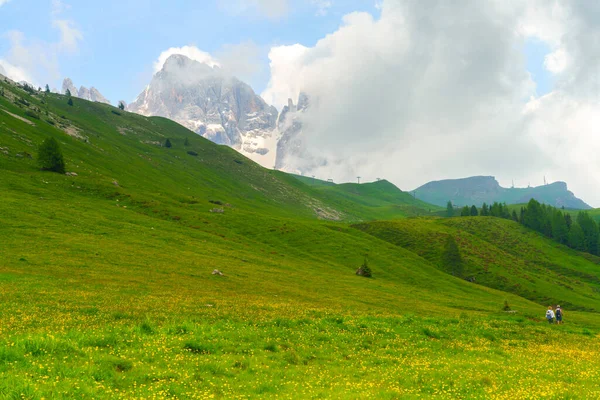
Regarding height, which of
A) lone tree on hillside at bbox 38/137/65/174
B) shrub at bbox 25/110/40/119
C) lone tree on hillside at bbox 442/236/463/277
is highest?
shrub at bbox 25/110/40/119

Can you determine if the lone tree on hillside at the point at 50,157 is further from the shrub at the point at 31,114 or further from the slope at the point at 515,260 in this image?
the slope at the point at 515,260

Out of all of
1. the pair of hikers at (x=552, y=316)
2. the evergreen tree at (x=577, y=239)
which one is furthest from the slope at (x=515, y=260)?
the pair of hikers at (x=552, y=316)

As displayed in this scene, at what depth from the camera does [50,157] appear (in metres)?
97.6

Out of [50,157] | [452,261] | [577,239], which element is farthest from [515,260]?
[50,157]

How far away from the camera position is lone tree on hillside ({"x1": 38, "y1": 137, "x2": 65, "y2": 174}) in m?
96.9

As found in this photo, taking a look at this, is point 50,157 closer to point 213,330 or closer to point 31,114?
point 31,114

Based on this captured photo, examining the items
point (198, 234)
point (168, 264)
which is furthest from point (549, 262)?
point (168, 264)

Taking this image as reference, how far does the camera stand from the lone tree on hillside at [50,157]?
96938 millimetres

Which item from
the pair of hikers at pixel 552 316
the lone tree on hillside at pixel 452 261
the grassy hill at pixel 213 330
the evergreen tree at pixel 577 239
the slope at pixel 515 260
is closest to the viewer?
the grassy hill at pixel 213 330

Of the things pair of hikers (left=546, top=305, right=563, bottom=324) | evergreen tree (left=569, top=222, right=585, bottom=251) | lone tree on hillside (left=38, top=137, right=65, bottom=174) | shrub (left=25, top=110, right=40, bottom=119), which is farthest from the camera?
evergreen tree (left=569, top=222, right=585, bottom=251)

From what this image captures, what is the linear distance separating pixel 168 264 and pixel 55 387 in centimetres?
4140

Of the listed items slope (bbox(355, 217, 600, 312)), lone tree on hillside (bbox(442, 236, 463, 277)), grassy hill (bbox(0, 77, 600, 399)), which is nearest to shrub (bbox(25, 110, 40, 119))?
grassy hill (bbox(0, 77, 600, 399))

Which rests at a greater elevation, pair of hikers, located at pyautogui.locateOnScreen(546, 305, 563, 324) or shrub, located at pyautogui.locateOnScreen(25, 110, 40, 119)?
shrub, located at pyautogui.locateOnScreen(25, 110, 40, 119)

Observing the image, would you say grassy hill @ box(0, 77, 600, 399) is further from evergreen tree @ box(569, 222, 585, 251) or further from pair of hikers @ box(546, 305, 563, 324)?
evergreen tree @ box(569, 222, 585, 251)
